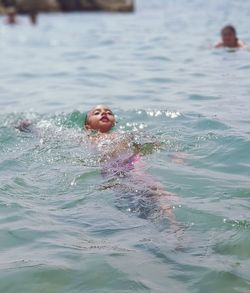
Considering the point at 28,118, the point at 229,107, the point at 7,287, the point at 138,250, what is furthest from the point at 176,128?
the point at 7,287

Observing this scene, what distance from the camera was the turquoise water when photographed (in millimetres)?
3920

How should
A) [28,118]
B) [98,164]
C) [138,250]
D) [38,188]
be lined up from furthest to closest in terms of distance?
[28,118] < [98,164] < [38,188] < [138,250]

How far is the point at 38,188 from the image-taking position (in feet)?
18.2

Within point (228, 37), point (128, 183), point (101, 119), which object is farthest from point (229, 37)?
point (128, 183)

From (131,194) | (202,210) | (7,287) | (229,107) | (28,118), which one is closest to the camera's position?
(7,287)

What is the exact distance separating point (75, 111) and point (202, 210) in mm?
4339

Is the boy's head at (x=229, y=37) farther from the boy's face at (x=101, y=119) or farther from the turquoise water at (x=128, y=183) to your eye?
the boy's face at (x=101, y=119)

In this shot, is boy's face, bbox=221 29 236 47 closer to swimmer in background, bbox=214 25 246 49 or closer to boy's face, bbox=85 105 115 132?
swimmer in background, bbox=214 25 246 49

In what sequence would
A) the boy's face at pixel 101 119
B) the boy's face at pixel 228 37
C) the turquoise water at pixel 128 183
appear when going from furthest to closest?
the boy's face at pixel 228 37
the boy's face at pixel 101 119
the turquoise water at pixel 128 183

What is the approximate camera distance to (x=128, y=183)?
18.0ft

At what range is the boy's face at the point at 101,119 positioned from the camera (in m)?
7.50

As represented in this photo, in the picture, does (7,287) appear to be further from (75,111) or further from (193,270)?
(75,111)

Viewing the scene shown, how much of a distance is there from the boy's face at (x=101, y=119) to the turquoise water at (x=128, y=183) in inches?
11.2

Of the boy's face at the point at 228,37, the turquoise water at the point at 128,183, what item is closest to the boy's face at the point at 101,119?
the turquoise water at the point at 128,183
